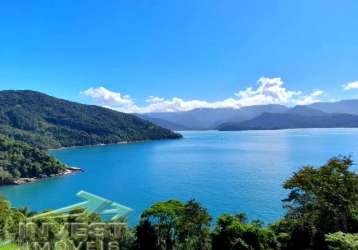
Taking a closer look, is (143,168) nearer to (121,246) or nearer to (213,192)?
(213,192)

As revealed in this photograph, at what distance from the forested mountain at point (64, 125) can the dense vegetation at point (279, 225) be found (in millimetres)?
123713

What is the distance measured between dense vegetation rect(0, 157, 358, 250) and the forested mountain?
12371 centimetres

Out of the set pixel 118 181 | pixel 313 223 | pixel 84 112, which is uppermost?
pixel 84 112

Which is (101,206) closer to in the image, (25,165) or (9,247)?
(9,247)

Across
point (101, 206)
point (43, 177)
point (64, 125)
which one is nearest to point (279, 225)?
point (101, 206)

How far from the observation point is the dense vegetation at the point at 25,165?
6869cm

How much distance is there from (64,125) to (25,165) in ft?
334

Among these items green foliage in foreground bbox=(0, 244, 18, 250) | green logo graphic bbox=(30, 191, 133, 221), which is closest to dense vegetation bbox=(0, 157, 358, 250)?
green foliage in foreground bbox=(0, 244, 18, 250)

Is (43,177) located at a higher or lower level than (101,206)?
lower

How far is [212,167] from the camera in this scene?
236 ft

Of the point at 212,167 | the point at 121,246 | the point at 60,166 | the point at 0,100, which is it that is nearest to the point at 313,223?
the point at 121,246

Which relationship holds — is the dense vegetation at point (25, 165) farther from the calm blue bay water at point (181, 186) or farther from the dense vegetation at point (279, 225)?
the dense vegetation at point (279, 225)

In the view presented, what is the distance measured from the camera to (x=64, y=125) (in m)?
172

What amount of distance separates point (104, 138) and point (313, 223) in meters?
146
